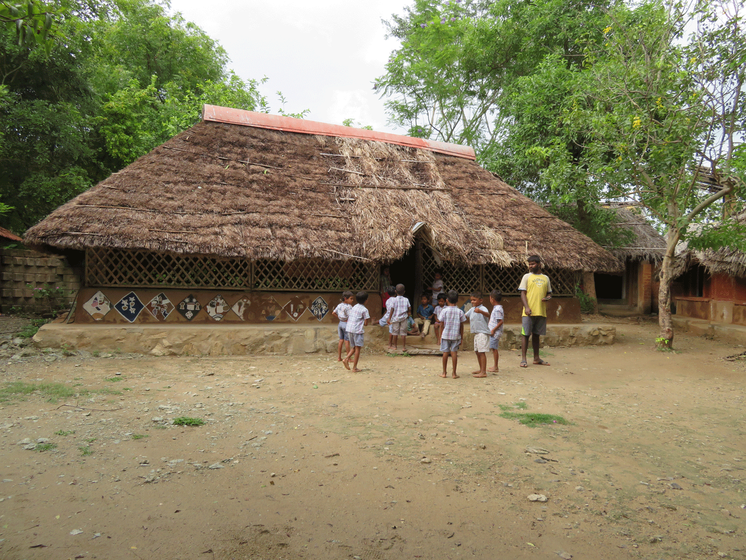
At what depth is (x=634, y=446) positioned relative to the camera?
3578 mm

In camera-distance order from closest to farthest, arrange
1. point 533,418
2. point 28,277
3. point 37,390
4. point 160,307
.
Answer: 1. point 533,418
2. point 37,390
3. point 160,307
4. point 28,277

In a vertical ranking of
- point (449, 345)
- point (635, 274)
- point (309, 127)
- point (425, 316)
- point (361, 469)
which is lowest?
point (361, 469)

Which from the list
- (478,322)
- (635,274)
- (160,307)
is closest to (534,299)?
(478,322)

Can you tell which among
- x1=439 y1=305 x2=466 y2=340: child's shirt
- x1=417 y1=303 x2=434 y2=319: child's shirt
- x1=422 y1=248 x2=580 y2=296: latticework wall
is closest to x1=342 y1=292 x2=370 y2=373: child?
x1=439 y1=305 x2=466 y2=340: child's shirt

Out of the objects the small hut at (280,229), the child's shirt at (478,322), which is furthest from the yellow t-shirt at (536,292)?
the small hut at (280,229)

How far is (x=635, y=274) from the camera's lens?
16.0m

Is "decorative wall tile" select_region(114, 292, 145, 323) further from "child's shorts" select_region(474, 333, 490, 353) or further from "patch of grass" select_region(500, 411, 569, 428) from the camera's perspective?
"patch of grass" select_region(500, 411, 569, 428)

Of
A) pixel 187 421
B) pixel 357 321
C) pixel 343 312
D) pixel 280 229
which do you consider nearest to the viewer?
pixel 187 421

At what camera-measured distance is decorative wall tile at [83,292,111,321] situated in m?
7.07

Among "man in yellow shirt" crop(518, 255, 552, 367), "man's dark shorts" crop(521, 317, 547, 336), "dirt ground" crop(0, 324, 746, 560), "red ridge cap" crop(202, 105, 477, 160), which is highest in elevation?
"red ridge cap" crop(202, 105, 477, 160)

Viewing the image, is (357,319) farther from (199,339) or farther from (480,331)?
(199,339)

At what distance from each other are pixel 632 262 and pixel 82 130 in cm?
1719

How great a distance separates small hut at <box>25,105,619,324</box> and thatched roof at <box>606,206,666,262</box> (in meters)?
6.16

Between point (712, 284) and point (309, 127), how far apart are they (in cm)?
1024
